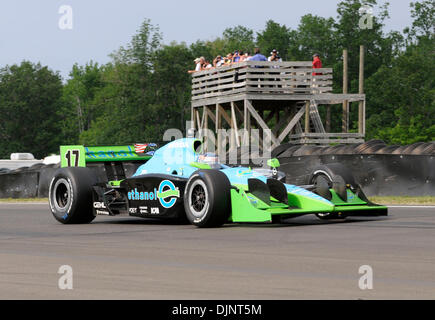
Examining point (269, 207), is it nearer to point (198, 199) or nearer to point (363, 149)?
point (198, 199)

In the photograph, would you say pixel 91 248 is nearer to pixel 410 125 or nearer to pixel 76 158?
pixel 76 158

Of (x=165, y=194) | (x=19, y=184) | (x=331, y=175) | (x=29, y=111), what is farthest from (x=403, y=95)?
(x=165, y=194)

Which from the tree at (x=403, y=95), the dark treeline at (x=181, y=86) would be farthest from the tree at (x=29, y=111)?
the tree at (x=403, y=95)

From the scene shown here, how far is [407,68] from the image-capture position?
63.2 meters

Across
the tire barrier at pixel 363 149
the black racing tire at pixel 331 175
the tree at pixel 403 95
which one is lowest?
the black racing tire at pixel 331 175

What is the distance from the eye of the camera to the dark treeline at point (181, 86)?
201 feet

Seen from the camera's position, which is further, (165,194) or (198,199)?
(165,194)

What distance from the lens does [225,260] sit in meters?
7.51

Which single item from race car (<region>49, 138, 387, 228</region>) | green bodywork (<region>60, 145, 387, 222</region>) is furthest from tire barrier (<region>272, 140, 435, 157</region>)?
green bodywork (<region>60, 145, 387, 222</region>)

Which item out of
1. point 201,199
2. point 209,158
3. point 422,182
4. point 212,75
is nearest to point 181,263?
point 201,199

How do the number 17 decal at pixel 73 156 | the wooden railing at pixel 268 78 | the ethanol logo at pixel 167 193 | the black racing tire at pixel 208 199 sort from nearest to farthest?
the black racing tire at pixel 208 199 < the ethanol logo at pixel 167 193 < the number 17 decal at pixel 73 156 < the wooden railing at pixel 268 78

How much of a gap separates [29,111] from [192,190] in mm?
70987

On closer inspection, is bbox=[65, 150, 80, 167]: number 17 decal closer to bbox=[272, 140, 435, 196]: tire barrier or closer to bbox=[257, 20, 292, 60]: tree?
bbox=[272, 140, 435, 196]: tire barrier

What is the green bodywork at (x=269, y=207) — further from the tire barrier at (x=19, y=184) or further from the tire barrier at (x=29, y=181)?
the tire barrier at (x=19, y=184)
